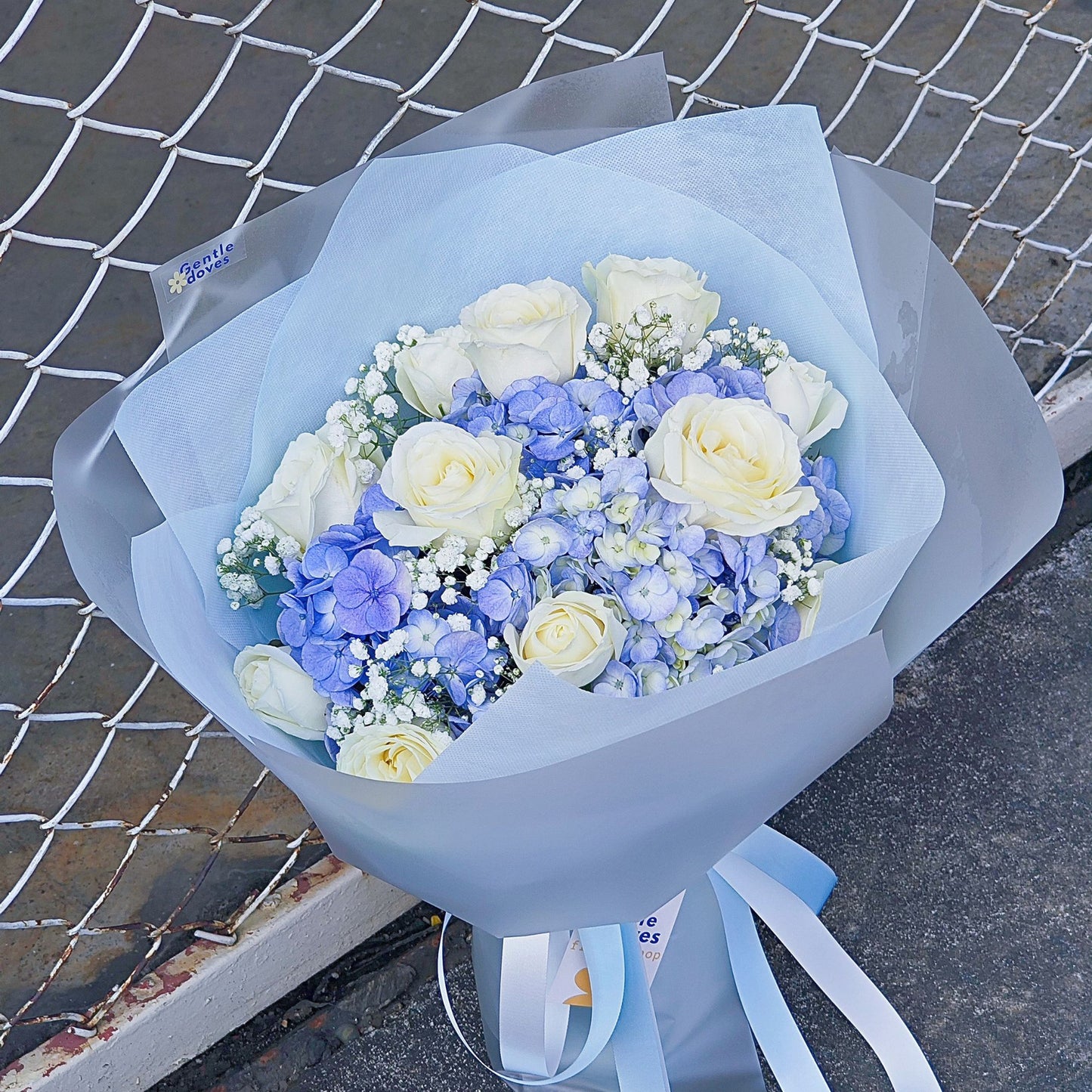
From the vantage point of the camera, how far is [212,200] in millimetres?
2309

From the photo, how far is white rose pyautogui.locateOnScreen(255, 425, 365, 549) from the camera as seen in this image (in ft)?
2.51

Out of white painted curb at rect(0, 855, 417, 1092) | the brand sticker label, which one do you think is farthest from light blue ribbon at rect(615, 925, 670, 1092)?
the brand sticker label

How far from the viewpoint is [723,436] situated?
2.37 ft

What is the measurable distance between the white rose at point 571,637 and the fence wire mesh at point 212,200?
0.74 metres

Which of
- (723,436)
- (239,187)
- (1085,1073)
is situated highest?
(723,436)

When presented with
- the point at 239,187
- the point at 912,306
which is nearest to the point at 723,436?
the point at 912,306

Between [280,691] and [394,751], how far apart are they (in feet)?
0.29

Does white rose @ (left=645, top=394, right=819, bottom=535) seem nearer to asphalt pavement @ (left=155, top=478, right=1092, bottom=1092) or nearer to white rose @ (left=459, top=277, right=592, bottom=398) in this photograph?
white rose @ (left=459, top=277, right=592, bottom=398)

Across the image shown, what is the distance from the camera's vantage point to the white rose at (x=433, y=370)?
31.8 inches

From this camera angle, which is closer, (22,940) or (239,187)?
(22,940)

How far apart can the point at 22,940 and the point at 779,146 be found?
4.33 feet

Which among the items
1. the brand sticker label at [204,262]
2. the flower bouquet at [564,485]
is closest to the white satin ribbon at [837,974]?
the flower bouquet at [564,485]

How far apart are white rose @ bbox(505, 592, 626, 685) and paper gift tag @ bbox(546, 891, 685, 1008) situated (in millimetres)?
459

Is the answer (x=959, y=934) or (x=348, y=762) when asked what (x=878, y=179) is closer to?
(x=348, y=762)
